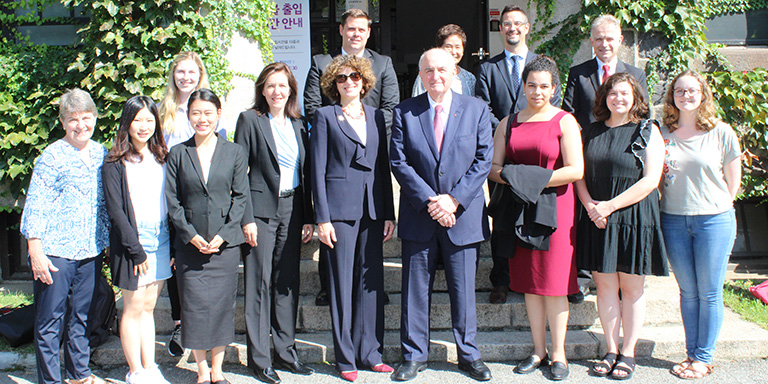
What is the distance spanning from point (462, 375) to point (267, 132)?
1.94m

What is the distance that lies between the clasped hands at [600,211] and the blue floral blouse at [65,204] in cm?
291

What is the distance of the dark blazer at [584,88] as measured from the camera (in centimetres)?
408

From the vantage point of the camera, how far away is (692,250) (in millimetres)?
3607

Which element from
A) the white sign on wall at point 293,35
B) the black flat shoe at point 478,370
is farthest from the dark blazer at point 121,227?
the white sign on wall at point 293,35

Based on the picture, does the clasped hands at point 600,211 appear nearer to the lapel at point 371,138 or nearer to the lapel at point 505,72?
the lapel at point 505,72

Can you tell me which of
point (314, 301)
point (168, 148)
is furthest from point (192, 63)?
point (314, 301)

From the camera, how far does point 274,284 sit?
3693 mm

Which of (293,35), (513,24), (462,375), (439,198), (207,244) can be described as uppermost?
(293,35)

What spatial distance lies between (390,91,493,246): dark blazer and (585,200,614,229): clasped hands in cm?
64

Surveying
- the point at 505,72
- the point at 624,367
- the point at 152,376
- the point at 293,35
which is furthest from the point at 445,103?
the point at 293,35

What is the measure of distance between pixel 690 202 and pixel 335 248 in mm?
2180

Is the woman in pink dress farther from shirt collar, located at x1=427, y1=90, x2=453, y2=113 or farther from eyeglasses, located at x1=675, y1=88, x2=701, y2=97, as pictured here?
eyeglasses, located at x1=675, y1=88, x2=701, y2=97

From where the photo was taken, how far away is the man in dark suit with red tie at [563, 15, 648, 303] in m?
4.06

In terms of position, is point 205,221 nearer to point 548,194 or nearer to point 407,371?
point 407,371
